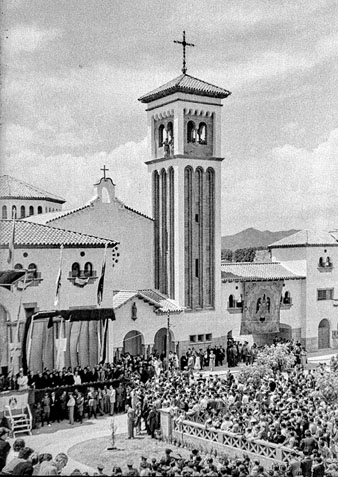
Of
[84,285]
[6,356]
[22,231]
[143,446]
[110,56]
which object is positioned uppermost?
[110,56]

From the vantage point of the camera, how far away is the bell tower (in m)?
45.1

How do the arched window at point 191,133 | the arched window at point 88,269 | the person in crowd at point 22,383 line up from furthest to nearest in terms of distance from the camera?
the arched window at point 191,133, the arched window at point 88,269, the person in crowd at point 22,383

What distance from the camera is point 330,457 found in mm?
21516

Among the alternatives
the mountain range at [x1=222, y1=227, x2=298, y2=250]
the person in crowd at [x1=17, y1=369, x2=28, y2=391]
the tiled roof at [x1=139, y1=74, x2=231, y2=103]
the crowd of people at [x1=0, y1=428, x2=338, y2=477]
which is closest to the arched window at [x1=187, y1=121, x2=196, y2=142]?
the tiled roof at [x1=139, y1=74, x2=231, y2=103]

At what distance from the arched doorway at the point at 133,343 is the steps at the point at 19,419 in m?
13.6

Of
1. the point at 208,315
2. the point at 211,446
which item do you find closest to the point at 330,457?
the point at 211,446

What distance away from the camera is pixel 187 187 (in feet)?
149

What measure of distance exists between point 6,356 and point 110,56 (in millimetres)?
15153

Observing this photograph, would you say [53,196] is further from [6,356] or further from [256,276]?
[6,356]

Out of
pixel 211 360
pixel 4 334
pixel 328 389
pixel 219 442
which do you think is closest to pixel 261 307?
pixel 211 360

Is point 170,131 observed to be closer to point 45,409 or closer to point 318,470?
point 45,409

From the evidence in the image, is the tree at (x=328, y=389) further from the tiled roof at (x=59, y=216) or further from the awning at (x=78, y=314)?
the tiled roof at (x=59, y=216)

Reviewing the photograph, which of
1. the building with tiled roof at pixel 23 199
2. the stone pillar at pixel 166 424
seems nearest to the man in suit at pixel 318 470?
the stone pillar at pixel 166 424

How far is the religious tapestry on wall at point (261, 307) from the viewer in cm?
4803
